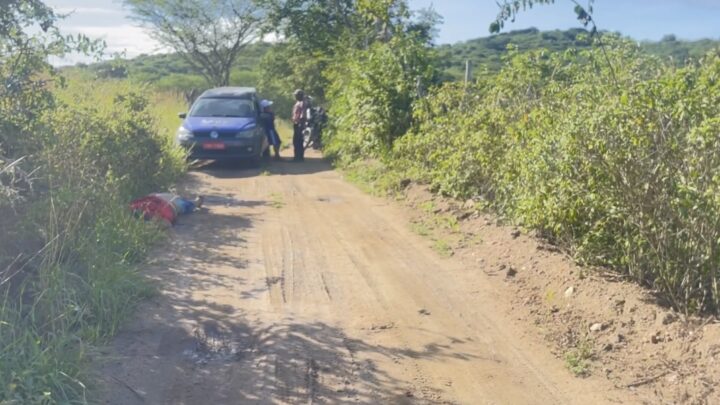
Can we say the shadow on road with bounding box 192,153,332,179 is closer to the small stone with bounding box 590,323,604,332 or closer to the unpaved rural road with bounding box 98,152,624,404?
the unpaved rural road with bounding box 98,152,624,404

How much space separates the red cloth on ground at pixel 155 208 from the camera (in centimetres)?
890

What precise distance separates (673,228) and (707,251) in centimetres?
38

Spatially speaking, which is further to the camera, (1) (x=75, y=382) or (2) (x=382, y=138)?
(2) (x=382, y=138)

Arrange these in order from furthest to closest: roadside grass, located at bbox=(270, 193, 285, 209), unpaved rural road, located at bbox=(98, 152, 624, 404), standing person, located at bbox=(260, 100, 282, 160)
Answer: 1. standing person, located at bbox=(260, 100, 282, 160)
2. roadside grass, located at bbox=(270, 193, 285, 209)
3. unpaved rural road, located at bbox=(98, 152, 624, 404)

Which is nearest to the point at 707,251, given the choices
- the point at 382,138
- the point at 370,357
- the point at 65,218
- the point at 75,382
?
the point at 370,357

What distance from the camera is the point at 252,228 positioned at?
30.9ft

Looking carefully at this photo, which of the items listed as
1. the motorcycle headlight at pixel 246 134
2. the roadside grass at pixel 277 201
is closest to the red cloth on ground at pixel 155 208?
the roadside grass at pixel 277 201

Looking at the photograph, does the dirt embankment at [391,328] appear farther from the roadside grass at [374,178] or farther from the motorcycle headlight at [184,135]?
the motorcycle headlight at [184,135]

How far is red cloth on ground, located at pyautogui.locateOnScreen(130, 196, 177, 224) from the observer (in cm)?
890

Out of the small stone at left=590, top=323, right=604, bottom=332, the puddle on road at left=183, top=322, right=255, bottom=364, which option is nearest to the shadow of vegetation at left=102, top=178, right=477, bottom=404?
the puddle on road at left=183, top=322, right=255, bottom=364

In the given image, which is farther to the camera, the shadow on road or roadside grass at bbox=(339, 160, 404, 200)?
the shadow on road

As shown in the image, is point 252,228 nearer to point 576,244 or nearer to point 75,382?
point 576,244

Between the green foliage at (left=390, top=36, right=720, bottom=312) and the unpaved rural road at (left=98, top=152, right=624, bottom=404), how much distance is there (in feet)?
3.44

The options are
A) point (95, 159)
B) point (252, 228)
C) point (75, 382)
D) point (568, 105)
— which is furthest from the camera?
point (252, 228)
